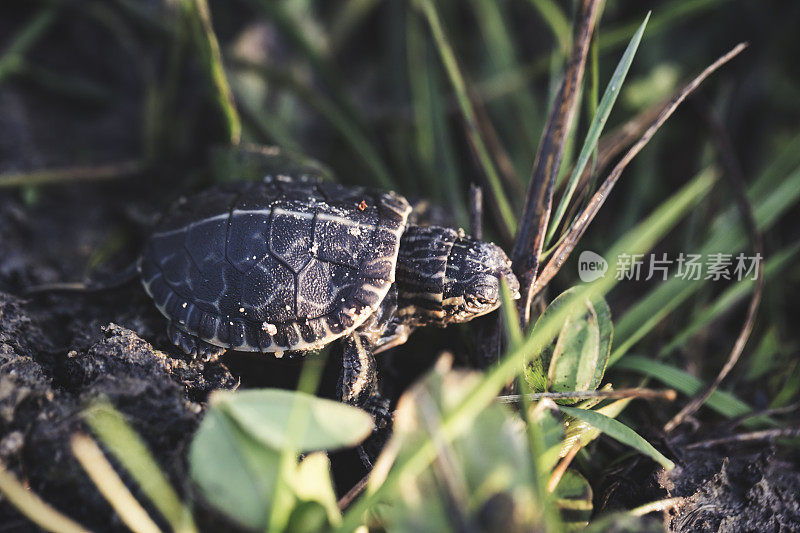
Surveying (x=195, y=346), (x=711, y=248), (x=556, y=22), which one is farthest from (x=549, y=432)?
(x=556, y=22)

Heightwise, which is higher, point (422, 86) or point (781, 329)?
point (422, 86)

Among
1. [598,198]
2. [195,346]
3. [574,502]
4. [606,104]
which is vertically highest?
[606,104]

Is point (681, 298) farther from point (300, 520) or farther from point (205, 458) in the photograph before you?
point (205, 458)

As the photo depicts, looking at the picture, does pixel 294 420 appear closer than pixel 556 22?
Yes

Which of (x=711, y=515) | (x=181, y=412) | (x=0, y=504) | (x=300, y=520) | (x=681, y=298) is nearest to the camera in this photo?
(x=300, y=520)

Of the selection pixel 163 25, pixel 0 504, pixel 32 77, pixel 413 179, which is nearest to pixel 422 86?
pixel 413 179

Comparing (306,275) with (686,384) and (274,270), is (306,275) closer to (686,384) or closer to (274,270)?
(274,270)
